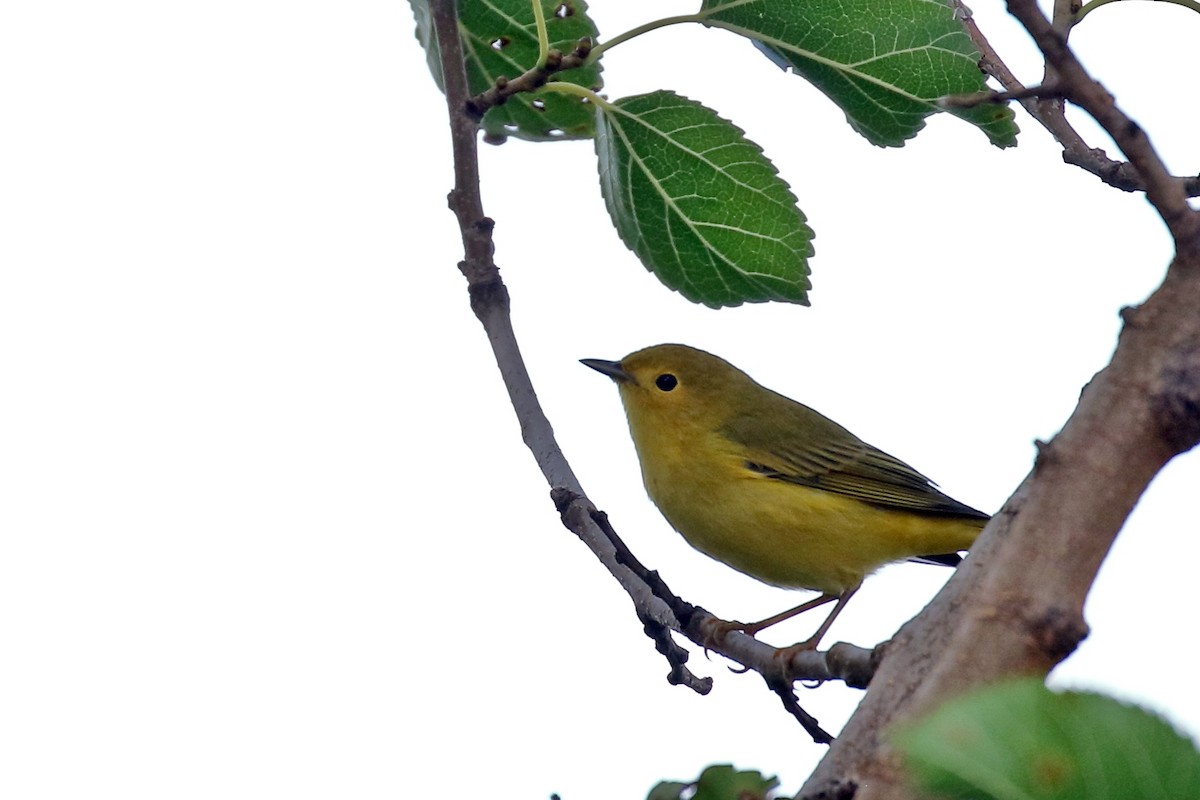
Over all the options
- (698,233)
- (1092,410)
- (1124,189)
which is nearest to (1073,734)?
(1092,410)

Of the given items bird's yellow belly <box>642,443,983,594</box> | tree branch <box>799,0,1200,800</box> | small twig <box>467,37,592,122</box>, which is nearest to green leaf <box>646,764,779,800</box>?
tree branch <box>799,0,1200,800</box>

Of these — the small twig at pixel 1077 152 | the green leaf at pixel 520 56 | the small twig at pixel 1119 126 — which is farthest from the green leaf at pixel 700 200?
the small twig at pixel 1119 126

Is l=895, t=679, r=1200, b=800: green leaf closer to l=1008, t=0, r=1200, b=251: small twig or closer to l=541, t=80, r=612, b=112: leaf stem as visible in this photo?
l=1008, t=0, r=1200, b=251: small twig

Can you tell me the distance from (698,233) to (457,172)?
2.12ft

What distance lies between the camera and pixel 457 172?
10.7 ft

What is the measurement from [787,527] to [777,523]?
4 cm

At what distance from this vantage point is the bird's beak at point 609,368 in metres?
5.86

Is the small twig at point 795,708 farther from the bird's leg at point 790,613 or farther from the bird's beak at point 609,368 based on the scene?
the bird's beak at point 609,368

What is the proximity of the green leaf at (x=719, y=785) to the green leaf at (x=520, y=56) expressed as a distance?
2.14 m

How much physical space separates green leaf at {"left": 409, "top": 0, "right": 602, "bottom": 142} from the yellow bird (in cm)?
174

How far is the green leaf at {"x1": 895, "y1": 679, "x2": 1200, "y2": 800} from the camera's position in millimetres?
1009

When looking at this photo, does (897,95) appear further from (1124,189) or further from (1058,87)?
(1058,87)

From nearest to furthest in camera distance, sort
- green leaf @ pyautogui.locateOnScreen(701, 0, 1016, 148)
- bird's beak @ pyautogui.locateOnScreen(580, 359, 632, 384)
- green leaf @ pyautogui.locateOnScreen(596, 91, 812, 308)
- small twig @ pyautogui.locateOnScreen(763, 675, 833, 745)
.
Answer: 1. small twig @ pyautogui.locateOnScreen(763, 675, 833, 745)
2. green leaf @ pyautogui.locateOnScreen(701, 0, 1016, 148)
3. green leaf @ pyautogui.locateOnScreen(596, 91, 812, 308)
4. bird's beak @ pyautogui.locateOnScreen(580, 359, 632, 384)

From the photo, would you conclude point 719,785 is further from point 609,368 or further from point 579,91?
point 609,368
